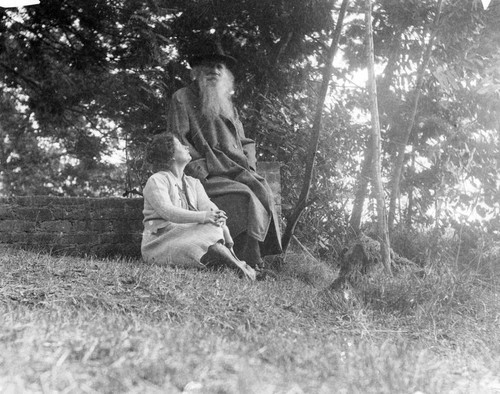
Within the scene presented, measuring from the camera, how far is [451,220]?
9.36 m

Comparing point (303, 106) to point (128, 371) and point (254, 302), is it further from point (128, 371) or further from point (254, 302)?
point (128, 371)

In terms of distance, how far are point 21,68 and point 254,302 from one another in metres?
6.59

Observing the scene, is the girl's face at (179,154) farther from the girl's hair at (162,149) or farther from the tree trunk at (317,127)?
the tree trunk at (317,127)

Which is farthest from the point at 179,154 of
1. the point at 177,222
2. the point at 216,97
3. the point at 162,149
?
the point at 216,97

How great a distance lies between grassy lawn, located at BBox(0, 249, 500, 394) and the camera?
9.14 ft

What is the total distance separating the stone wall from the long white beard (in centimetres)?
121

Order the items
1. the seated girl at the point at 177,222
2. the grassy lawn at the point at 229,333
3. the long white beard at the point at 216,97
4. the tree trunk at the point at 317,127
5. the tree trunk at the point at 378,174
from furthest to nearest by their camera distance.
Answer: the tree trunk at the point at 317,127
the long white beard at the point at 216,97
the tree trunk at the point at 378,174
the seated girl at the point at 177,222
the grassy lawn at the point at 229,333

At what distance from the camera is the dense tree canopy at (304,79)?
9.03 m

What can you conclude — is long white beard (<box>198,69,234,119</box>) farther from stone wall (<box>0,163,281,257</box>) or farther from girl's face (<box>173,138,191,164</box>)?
stone wall (<box>0,163,281,257</box>)

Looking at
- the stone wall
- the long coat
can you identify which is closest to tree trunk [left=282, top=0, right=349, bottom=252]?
the long coat

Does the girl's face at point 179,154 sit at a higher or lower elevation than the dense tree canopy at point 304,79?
lower

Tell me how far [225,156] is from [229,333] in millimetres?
3354

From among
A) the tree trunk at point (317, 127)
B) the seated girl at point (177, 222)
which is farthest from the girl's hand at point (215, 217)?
the tree trunk at point (317, 127)

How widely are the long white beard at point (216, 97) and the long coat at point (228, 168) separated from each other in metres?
0.06
